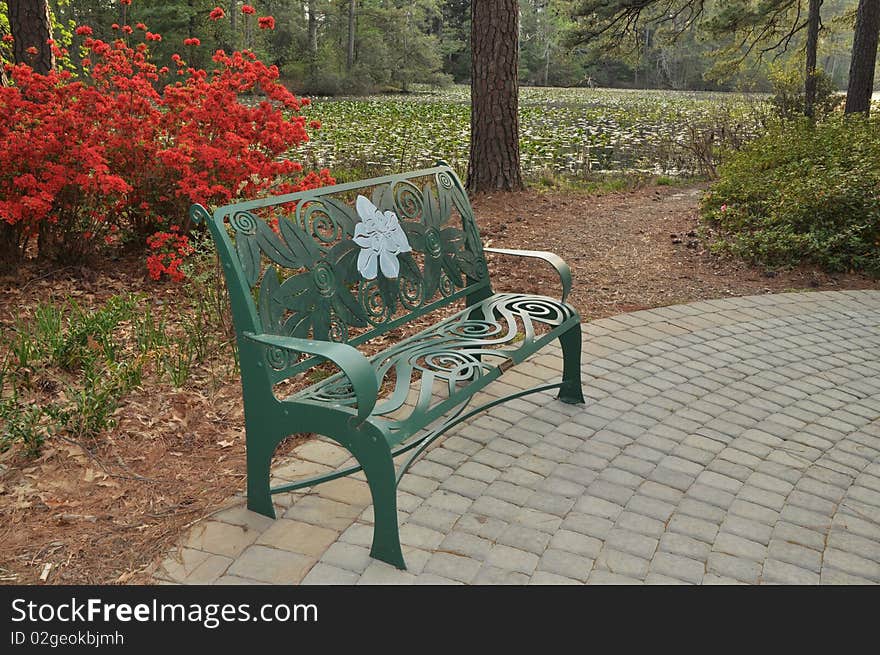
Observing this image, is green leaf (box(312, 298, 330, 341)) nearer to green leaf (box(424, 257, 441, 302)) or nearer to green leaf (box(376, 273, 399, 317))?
green leaf (box(376, 273, 399, 317))

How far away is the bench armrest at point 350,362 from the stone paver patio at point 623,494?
581mm

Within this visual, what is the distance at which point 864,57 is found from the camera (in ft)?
31.0

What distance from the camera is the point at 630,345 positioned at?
4516mm

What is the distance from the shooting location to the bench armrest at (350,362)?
87.1 inches

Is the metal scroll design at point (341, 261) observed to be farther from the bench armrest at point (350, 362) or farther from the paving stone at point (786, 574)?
the paving stone at point (786, 574)

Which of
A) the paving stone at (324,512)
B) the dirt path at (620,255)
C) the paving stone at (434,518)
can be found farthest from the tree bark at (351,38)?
the paving stone at (434,518)

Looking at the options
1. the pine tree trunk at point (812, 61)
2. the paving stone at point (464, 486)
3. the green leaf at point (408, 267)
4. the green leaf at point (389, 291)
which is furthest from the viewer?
the pine tree trunk at point (812, 61)

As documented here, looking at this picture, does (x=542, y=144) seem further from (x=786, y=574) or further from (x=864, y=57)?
(x=786, y=574)

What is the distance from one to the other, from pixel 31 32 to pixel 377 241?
5171 millimetres

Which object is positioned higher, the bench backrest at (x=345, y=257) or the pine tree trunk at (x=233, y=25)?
the pine tree trunk at (x=233, y=25)

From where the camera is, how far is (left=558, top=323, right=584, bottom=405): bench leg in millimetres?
3576

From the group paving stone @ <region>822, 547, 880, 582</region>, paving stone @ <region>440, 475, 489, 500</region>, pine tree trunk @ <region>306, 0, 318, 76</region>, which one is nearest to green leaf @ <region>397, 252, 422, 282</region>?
paving stone @ <region>440, 475, 489, 500</region>

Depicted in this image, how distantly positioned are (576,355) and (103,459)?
2.13m

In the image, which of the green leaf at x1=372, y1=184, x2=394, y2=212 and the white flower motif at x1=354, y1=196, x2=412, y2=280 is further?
the green leaf at x1=372, y1=184, x2=394, y2=212
